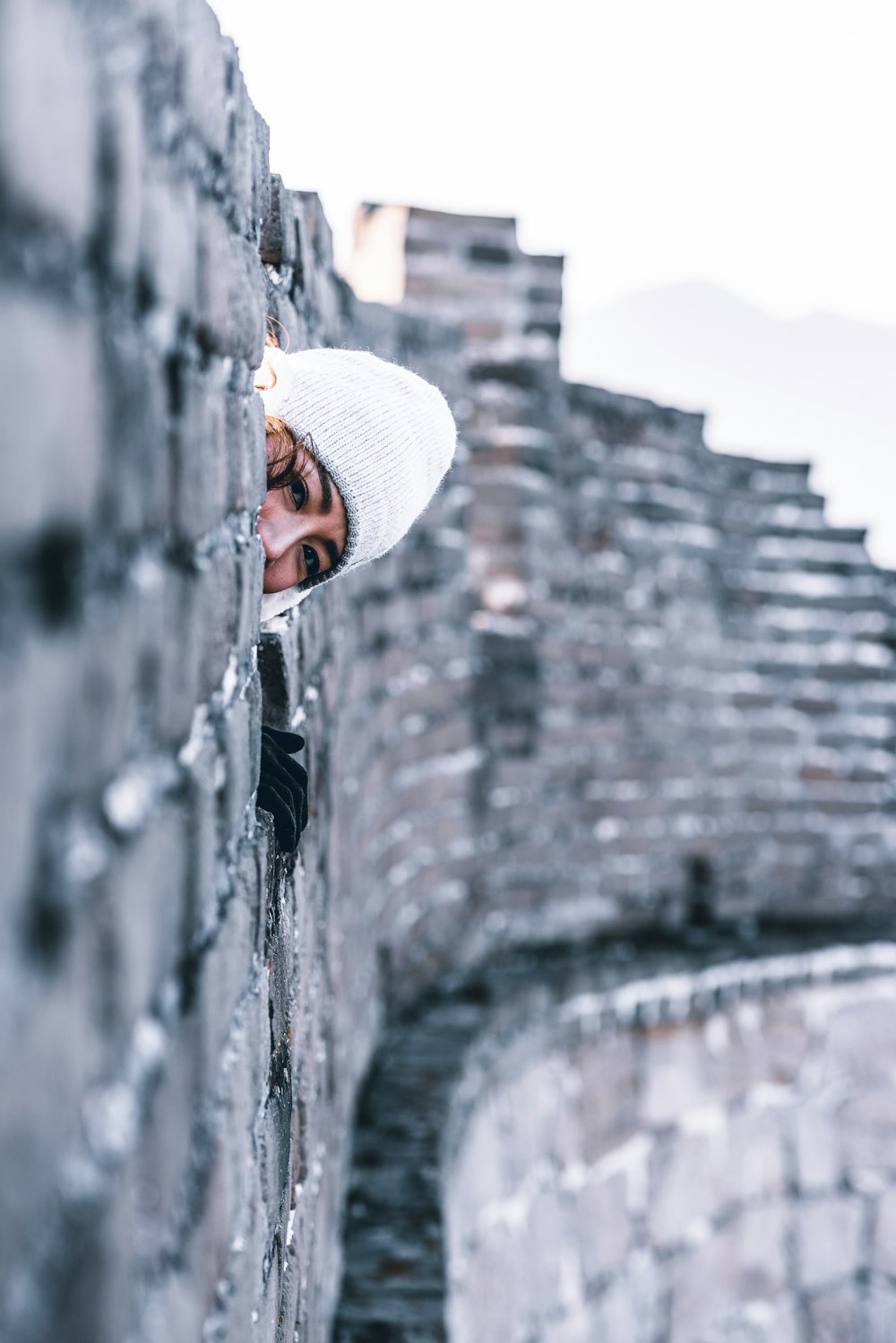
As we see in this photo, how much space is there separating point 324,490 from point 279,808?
0.50 m

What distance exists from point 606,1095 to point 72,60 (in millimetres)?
4111

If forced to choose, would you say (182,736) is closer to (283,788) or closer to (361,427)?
(283,788)

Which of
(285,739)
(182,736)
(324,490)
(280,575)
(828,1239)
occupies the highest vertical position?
(324,490)

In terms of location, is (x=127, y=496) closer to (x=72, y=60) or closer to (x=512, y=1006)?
(x=72, y=60)

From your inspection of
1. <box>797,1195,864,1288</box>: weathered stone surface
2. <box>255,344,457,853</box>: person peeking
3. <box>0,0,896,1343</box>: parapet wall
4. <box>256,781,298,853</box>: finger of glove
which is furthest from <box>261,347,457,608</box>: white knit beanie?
<box>797,1195,864,1288</box>: weathered stone surface

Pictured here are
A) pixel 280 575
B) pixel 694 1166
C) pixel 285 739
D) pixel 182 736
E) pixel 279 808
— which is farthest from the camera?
pixel 694 1166

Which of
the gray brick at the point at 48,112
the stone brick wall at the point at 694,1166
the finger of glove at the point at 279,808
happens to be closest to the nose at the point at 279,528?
the finger of glove at the point at 279,808

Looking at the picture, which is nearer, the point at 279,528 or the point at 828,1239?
the point at 279,528

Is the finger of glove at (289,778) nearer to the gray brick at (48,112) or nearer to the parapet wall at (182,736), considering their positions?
the parapet wall at (182,736)

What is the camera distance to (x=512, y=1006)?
388cm

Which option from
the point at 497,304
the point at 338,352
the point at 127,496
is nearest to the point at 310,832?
the point at 338,352

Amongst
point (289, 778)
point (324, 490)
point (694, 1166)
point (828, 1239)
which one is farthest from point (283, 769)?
point (828, 1239)

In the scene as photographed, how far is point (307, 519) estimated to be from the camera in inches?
69.6

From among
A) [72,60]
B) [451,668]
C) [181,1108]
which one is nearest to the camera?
[72,60]
